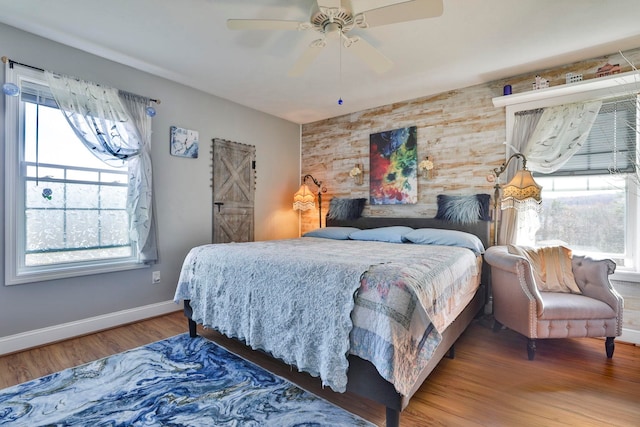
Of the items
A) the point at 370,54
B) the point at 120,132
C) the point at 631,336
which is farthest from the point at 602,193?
the point at 120,132

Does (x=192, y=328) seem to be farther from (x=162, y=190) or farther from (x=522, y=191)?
(x=522, y=191)

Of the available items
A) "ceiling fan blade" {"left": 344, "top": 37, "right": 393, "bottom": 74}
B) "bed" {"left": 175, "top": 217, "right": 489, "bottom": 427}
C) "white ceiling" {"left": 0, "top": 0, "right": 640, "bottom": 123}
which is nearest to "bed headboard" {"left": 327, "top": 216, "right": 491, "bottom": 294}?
"bed" {"left": 175, "top": 217, "right": 489, "bottom": 427}

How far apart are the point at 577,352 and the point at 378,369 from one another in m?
2.16

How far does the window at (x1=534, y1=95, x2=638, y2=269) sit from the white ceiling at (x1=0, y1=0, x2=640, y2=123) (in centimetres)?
75

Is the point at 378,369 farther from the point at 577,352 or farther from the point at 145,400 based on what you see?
the point at 577,352

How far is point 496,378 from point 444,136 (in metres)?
2.73

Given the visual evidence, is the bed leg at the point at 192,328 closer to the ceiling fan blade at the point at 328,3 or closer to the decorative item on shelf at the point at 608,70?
the ceiling fan blade at the point at 328,3

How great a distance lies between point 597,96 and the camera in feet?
9.09

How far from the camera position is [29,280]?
7.98 ft

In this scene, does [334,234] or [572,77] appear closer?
[572,77]

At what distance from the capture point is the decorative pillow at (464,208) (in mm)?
3299

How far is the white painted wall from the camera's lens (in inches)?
96.4

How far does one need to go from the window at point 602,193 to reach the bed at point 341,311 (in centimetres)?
150

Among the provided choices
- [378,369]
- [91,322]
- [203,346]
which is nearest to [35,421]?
[203,346]
